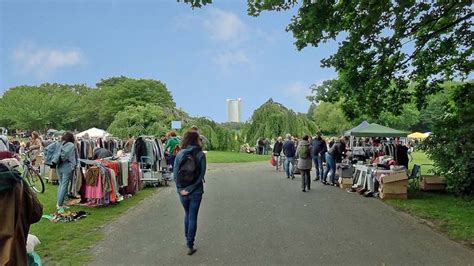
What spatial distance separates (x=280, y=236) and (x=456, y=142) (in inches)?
297

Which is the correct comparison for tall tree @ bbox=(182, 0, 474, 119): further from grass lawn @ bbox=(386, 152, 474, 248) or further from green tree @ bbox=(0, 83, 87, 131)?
green tree @ bbox=(0, 83, 87, 131)

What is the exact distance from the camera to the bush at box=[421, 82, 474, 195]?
1225cm

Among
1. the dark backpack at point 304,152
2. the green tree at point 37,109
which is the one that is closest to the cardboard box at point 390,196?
the dark backpack at point 304,152

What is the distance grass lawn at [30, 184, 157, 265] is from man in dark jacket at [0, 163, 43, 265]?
7.84ft

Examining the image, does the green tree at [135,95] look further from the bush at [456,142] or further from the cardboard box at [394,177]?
the cardboard box at [394,177]

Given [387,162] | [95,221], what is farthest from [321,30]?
[95,221]

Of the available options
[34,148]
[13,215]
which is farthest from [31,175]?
[13,215]

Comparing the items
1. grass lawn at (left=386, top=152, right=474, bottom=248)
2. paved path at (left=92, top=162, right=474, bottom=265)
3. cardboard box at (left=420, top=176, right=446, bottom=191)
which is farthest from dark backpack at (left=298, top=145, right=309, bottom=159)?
cardboard box at (left=420, top=176, right=446, bottom=191)

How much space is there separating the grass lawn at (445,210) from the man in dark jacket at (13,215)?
6.28 meters

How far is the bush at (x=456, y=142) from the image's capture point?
40.2 ft

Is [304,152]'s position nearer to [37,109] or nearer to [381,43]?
[381,43]

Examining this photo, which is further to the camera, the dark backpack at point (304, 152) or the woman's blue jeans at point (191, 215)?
the dark backpack at point (304, 152)

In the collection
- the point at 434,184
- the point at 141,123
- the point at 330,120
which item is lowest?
the point at 434,184

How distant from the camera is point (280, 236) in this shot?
24.6 feet
